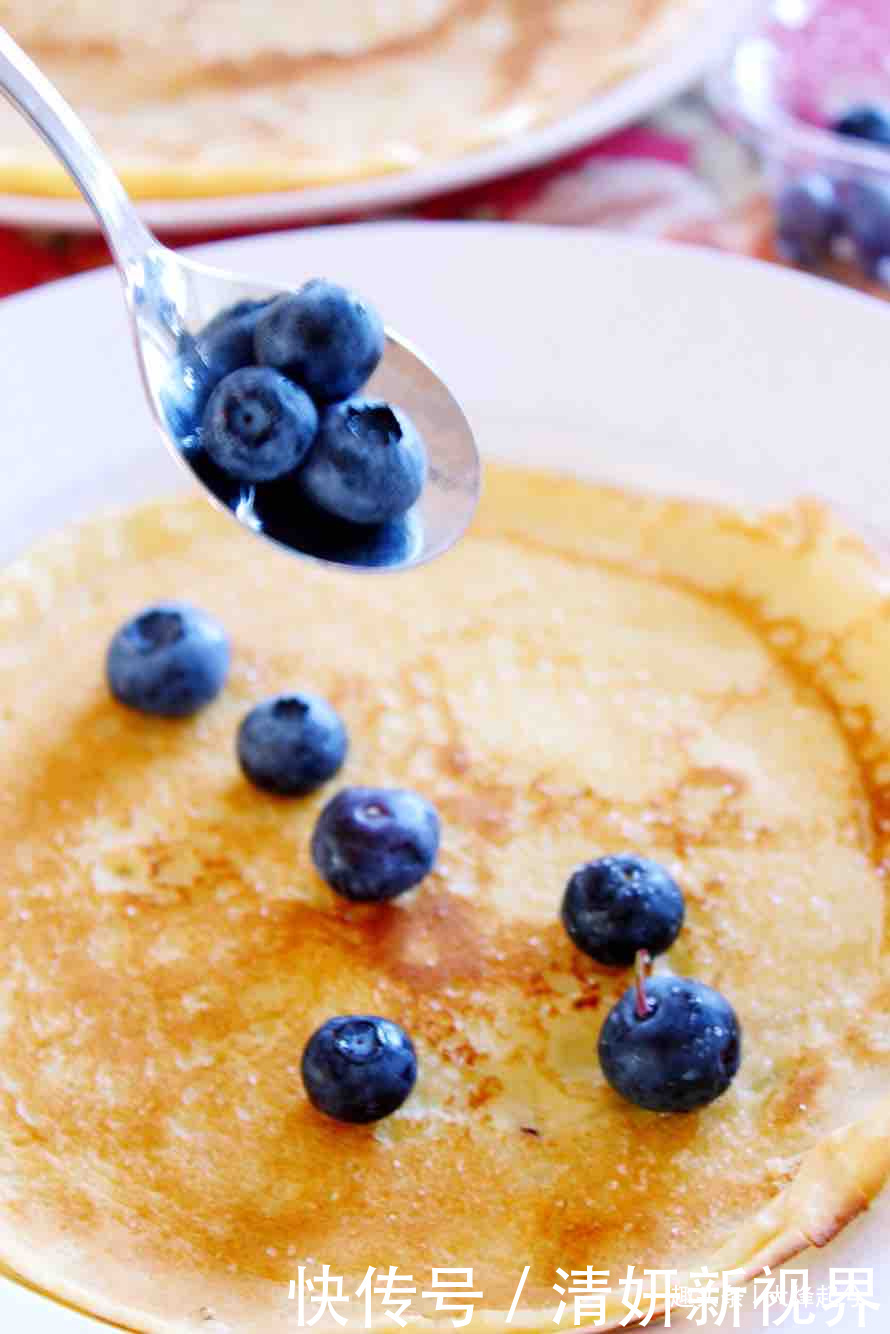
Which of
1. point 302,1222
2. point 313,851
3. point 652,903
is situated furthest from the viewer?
point 313,851

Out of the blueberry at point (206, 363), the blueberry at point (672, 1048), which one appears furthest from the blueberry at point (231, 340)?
the blueberry at point (672, 1048)

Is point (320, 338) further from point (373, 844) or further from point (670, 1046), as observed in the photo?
point (670, 1046)

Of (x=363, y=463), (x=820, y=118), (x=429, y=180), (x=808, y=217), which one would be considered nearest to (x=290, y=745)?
(x=363, y=463)

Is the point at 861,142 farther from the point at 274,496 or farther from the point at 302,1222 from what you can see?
the point at 302,1222

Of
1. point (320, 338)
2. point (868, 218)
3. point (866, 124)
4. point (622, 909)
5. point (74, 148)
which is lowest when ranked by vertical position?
point (622, 909)

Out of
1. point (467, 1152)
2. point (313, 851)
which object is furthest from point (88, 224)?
point (467, 1152)

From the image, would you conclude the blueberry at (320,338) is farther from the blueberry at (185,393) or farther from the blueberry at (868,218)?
the blueberry at (868,218)
